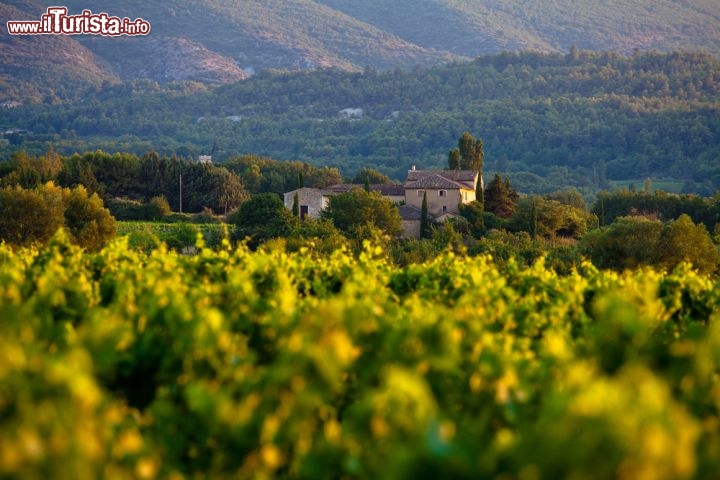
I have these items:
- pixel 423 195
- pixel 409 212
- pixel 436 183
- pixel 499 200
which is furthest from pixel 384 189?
pixel 409 212

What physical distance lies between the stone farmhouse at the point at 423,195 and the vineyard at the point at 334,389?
6200 centimetres

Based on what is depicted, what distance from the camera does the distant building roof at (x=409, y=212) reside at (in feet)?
243

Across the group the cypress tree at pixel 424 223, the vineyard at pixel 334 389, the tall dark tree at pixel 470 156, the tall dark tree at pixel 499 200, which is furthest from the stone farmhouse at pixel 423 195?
the vineyard at pixel 334 389

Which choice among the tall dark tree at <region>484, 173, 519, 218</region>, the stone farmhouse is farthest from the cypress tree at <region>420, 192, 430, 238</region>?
the tall dark tree at <region>484, 173, 519, 218</region>

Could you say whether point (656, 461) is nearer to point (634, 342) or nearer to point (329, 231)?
point (634, 342)

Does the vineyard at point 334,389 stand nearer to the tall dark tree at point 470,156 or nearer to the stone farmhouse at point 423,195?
the stone farmhouse at point 423,195

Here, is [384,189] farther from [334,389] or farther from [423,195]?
[334,389]

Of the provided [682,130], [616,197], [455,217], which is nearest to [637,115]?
[682,130]

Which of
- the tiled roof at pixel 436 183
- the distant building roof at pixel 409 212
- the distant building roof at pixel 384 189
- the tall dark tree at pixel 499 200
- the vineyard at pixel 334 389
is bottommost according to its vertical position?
the distant building roof at pixel 384 189

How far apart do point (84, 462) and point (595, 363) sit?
4.05 metres

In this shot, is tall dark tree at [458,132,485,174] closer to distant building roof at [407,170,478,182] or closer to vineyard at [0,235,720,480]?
distant building roof at [407,170,478,182]

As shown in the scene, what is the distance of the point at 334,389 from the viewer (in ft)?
24.4

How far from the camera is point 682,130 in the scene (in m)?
162

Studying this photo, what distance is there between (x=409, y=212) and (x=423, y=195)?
3.26 metres
